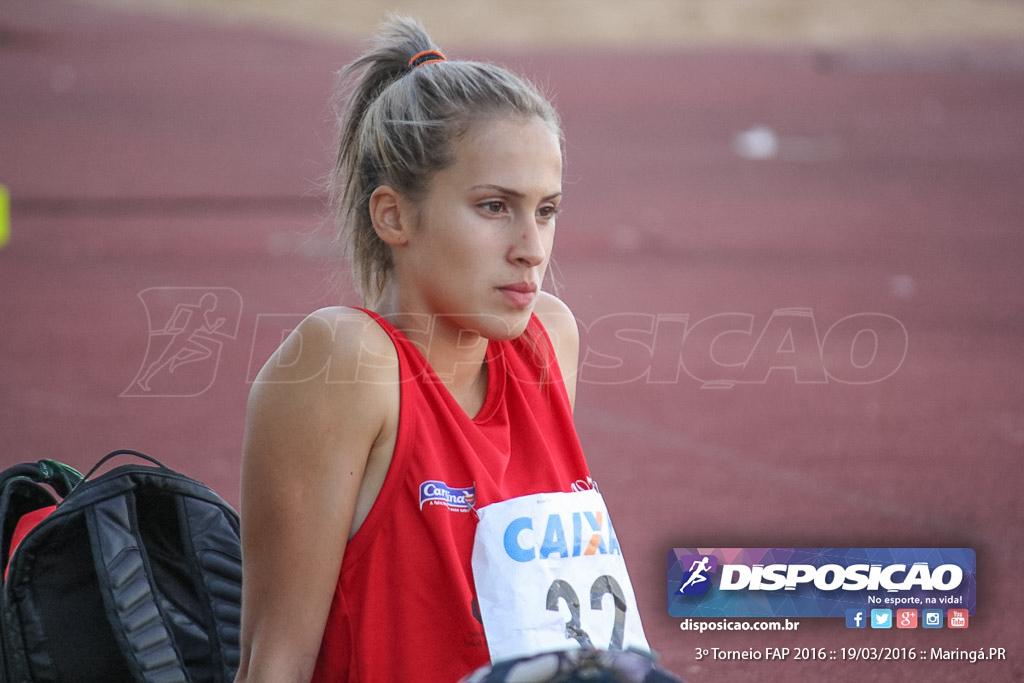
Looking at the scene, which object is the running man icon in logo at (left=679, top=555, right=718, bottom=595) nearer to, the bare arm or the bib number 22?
the bib number 22

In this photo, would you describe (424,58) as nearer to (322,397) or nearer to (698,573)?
(322,397)

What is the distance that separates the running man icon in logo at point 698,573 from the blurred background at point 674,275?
0.40ft

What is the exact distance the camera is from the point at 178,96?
1269cm

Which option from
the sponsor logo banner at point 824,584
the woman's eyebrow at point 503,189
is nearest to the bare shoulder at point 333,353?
the woman's eyebrow at point 503,189

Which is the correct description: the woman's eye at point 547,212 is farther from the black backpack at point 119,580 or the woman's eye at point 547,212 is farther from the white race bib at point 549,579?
the black backpack at point 119,580

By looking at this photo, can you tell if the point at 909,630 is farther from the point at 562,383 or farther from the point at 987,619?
the point at 562,383

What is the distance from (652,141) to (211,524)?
33.9ft

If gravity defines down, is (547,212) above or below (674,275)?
below

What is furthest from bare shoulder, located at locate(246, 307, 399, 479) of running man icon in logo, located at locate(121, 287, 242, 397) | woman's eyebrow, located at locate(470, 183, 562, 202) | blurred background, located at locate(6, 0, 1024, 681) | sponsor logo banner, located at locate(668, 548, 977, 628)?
running man icon in logo, located at locate(121, 287, 242, 397)

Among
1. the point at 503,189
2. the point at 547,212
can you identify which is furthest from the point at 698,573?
the point at 503,189

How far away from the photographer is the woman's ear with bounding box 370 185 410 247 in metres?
1.82

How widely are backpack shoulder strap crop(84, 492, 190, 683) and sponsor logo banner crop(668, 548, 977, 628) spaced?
5.43ft

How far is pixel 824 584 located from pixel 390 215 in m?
1.89

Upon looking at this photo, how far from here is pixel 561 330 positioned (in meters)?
2.13
